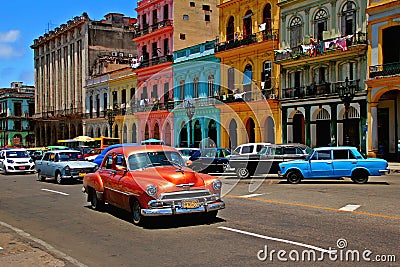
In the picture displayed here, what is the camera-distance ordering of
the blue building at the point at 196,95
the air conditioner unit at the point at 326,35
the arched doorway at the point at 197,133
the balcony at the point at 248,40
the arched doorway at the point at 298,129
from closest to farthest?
1. the air conditioner unit at the point at 326,35
2. the arched doorway at the point at 298,129
3. the balcony at the point at 248,40
4. the blue building at the point at 196,95
5. the arched doorway at the point at 197,133

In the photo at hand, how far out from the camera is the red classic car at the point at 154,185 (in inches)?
423

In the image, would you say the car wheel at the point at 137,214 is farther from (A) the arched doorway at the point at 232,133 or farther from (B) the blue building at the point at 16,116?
(B) the blue building at the point at 16,116

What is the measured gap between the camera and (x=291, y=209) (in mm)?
13312

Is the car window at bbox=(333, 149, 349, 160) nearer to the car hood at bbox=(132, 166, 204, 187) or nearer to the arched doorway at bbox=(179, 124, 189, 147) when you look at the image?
the car hood at bbox=(132, 166, 204, 187)

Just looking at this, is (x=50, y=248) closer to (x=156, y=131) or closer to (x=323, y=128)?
(x=323, y=128)

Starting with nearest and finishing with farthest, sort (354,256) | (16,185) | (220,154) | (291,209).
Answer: (354,256)
(291,209)
(16,185)
(220,154)

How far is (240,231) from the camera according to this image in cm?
1044

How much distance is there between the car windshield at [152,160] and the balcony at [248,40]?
2646 cm

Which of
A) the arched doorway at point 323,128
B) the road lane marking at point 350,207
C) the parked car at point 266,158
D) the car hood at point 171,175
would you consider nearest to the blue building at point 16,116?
the arched doorway at point 323,128

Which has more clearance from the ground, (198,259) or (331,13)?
(331,13)

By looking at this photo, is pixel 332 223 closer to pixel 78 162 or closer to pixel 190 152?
pixel 78 162

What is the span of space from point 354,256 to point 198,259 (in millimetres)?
2498

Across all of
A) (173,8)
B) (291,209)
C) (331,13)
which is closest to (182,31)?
A: (173,8)

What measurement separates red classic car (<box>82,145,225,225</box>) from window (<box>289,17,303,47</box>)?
2513 centimetres
